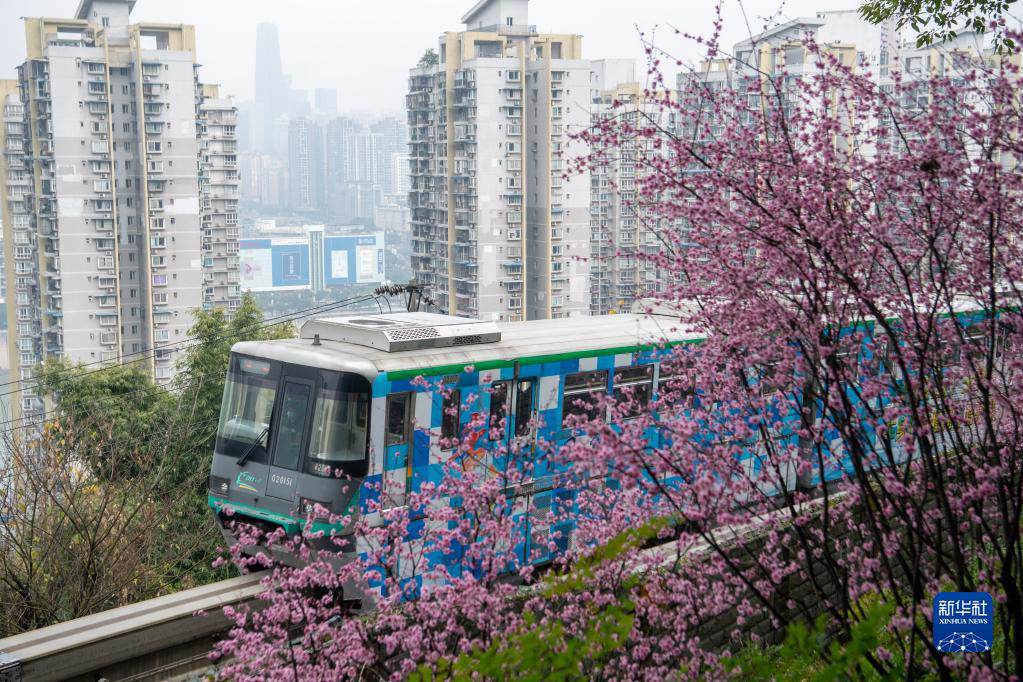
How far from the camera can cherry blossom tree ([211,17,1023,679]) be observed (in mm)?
4371

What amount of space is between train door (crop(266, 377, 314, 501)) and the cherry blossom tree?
7.57ft

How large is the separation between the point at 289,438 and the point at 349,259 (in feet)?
388

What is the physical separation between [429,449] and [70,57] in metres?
47.5

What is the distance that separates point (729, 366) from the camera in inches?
193

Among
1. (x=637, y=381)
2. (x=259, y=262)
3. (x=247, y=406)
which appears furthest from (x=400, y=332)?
(x=259, y=262)

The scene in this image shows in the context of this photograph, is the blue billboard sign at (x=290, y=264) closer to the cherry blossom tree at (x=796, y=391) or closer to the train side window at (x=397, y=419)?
the train side window at (x=397, y=419)

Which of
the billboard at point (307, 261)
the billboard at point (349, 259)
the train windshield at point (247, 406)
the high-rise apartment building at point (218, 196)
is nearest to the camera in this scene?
the train windshield at point (247, 406)

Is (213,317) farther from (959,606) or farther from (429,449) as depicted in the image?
(959,606)

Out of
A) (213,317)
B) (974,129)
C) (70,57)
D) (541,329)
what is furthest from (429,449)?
(70,57)

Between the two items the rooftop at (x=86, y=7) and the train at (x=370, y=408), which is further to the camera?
the rooftop at (x=86, y=7)

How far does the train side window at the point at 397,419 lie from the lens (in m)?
7.75

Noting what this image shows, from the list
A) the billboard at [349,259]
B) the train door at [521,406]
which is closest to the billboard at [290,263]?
the billboard at [349,259]

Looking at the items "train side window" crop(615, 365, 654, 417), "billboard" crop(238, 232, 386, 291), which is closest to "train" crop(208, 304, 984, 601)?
"train side window" crop(615, 365, 654, 417)

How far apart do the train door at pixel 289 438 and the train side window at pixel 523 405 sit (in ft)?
5.55
